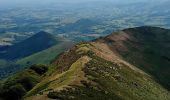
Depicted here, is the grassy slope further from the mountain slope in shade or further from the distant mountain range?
the mountain slope in shade

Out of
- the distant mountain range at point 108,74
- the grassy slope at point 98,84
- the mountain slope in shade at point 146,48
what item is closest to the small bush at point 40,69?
the distant mountain range at point 108,74

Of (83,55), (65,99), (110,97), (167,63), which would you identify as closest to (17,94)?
(83,55)

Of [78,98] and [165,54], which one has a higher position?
[78,98]

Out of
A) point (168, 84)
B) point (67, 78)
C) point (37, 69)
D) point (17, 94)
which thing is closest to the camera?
point (67, 78)

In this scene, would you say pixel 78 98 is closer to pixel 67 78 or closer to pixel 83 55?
pixel 67 78

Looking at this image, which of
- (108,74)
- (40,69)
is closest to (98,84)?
(108,74)

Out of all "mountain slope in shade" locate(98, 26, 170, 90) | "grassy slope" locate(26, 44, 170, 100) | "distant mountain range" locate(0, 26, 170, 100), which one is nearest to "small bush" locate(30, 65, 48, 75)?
"distant mountain range" locate(0, 26, 170, 100)

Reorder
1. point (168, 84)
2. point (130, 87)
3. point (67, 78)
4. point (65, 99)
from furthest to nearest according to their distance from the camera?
point (168, 84), point (130, 87), point (67, 78), point (65, 99)

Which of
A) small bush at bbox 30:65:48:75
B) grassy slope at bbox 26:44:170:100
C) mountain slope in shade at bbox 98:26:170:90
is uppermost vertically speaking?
grassy slope at bbox 26:44:170:100
